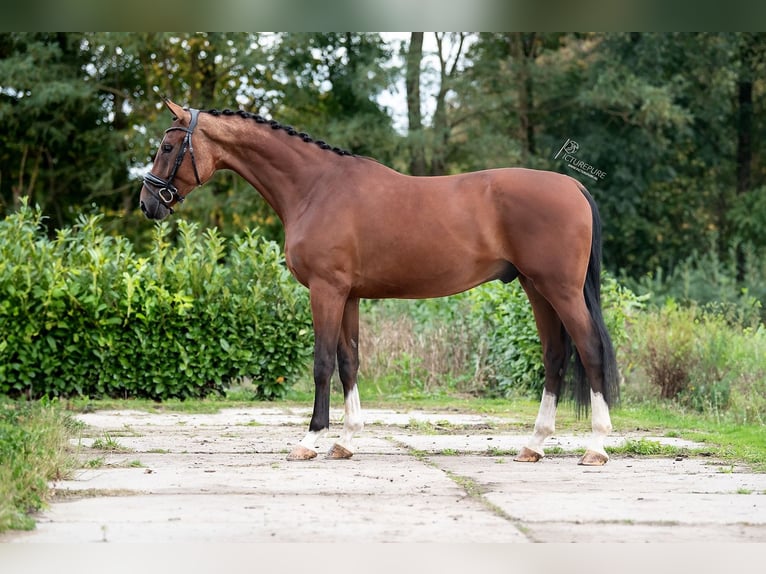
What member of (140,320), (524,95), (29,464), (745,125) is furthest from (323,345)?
(745,125)

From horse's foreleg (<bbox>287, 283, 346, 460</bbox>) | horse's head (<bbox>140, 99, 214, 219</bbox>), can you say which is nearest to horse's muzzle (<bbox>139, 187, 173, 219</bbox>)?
horse's head (<bbox>140, 99, 214, 219</bbox>)

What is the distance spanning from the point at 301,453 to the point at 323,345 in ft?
2.20

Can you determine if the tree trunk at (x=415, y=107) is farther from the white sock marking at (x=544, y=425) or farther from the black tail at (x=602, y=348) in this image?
the white sock marking at (x=544, y=425)

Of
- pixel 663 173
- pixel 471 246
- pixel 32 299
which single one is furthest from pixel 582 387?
pixel 663 173

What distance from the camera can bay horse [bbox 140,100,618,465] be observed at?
5.76m

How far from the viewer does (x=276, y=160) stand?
6.16m

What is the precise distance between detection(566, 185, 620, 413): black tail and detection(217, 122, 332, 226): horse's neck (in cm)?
177

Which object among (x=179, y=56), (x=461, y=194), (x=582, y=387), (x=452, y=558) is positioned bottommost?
(x=452, y=558)

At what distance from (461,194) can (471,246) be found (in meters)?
0.34

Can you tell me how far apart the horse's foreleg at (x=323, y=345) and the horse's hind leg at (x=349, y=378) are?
0.14 meters

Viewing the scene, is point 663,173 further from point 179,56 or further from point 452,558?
Answer: point 452,558

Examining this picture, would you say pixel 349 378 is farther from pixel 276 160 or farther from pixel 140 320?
pixel 140 320

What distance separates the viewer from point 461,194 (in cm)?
→ 591

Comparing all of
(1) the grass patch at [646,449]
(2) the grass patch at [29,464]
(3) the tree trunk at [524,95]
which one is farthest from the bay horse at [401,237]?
(3) the tree trunk at [524,95]
